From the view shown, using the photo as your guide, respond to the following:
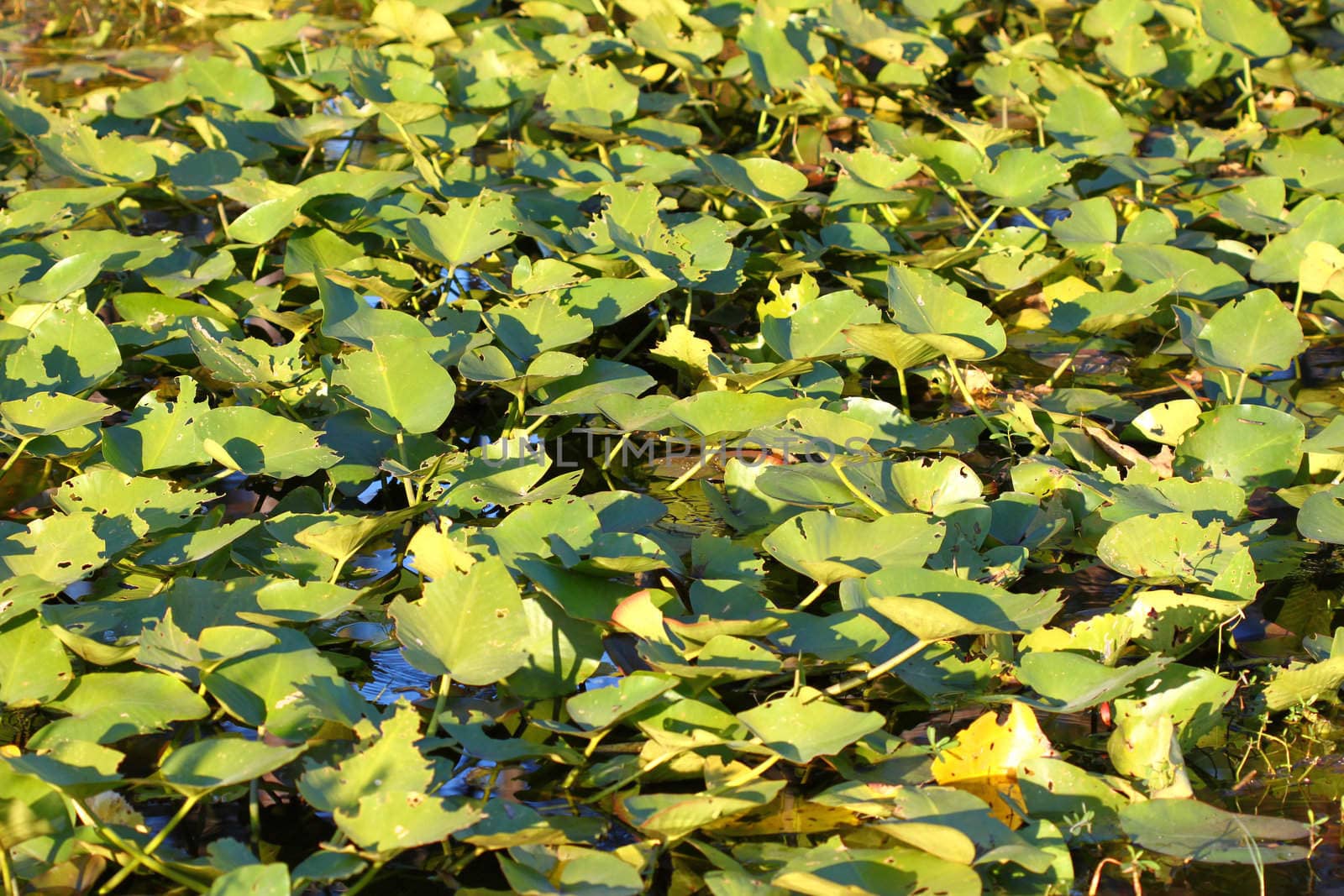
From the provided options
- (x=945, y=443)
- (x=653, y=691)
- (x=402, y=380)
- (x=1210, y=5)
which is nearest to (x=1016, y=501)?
(x=945, y=443)

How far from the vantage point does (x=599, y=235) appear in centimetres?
204

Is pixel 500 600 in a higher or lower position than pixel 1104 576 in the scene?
higher

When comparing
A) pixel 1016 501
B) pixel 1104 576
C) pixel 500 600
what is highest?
pixel 500 600

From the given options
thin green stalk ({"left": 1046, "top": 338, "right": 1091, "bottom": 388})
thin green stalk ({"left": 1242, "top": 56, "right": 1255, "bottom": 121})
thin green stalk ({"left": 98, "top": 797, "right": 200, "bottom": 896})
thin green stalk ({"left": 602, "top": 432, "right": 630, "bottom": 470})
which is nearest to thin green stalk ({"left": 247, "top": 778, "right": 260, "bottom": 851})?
thin green stalk ({"left": 98, "top": 797, "right": 200, "bottom": 896})

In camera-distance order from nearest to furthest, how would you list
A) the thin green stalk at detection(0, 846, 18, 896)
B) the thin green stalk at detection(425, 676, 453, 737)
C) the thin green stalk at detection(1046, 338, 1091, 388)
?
the thin green stalk at detection(0, 846, 18, 896), the thin green stalk at detection(425, 676, 453, 737), the thin green stalk at detection(1046, 338, 1091, 388)

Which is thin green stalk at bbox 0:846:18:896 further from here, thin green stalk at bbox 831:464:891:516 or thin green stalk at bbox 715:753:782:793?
thin green stalk at bbox 831:464:891:516

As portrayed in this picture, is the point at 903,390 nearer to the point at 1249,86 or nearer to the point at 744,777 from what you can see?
the point at 744,777

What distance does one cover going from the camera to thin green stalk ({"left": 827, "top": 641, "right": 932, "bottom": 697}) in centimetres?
132

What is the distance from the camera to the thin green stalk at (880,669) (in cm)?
132

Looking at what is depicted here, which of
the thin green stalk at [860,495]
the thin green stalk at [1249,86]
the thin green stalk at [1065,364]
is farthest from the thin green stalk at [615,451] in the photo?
the thin green stalk at [1249,86]

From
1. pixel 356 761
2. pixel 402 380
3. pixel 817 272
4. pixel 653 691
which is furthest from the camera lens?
pixel 817 272

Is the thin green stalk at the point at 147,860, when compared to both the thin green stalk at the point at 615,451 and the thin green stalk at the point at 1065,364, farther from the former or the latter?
the thin green stalk at the point at 1065,364

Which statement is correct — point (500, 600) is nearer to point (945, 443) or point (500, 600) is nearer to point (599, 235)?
point (945, 443)

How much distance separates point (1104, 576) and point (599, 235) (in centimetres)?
88
